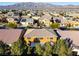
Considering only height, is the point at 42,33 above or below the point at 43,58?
above

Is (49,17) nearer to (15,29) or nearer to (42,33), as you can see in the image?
(42,33)

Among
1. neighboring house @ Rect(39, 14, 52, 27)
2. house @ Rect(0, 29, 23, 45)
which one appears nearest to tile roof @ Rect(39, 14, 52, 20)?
neighboring house @ Rect(39, 14, 52, 27)

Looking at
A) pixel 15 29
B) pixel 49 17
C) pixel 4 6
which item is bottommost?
pixel 15 29

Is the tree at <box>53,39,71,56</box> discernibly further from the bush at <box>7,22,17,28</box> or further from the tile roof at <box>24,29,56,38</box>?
the bush at <box>7,22,17,28</box>

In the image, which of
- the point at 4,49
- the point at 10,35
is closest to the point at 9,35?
the point at 10,35

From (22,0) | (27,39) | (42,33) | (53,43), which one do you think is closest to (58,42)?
(53,43)

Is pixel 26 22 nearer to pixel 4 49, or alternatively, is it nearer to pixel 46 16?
pixel 46 16
